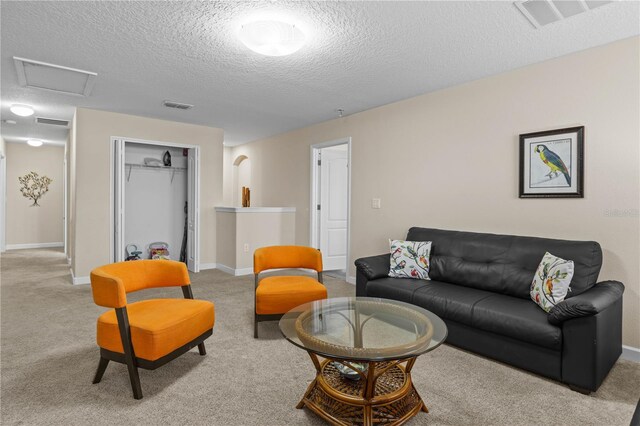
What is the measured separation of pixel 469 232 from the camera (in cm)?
360

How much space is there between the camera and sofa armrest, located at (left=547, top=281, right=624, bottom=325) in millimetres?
2139

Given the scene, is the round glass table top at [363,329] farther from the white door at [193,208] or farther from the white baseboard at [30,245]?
the white baseboard at [30,245]

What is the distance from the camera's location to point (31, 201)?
8.20 m

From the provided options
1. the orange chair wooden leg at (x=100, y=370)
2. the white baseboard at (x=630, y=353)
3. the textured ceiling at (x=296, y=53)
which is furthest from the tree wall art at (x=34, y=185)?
the white baseboard at (x=630, y=353)

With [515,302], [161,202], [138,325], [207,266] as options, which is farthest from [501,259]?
[161,202]

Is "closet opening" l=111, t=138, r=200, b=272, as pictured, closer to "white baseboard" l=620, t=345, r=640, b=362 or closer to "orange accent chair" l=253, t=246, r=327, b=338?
"orange accent chair" l=253, t=246, r=327, b=338

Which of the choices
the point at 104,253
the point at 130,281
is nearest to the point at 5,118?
the point at 104,253

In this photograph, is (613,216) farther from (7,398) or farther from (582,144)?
(7,398)

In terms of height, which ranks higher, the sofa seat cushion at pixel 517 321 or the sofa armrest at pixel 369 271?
the sofa armrest at pixel 369 271

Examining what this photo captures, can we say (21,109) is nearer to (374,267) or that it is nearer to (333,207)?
(333,207)

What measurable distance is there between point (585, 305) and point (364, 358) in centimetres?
147

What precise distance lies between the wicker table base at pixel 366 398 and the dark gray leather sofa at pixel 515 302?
932mm

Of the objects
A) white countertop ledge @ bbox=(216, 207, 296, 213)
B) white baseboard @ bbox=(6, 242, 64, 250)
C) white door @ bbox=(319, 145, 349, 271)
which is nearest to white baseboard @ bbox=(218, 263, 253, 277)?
white countertop ledge @ bbox=(216, 207, 296, 213)

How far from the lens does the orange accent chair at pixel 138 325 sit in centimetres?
208
